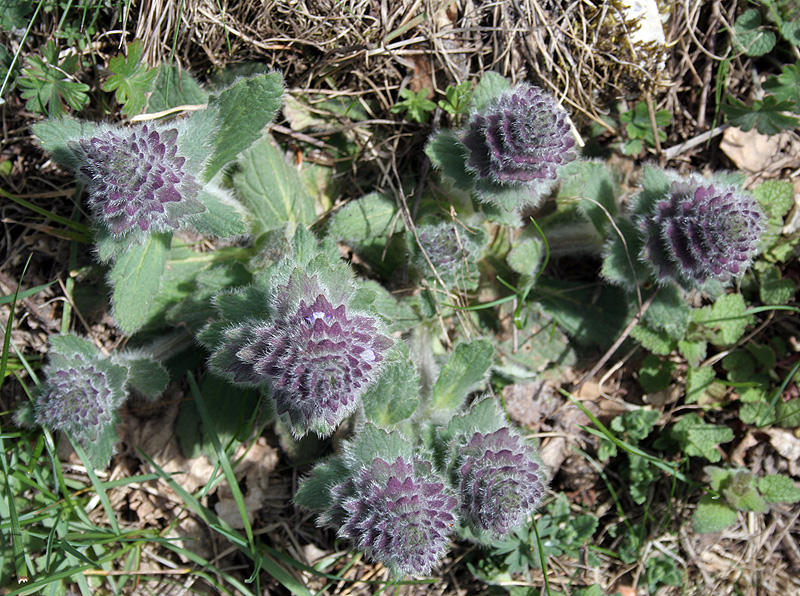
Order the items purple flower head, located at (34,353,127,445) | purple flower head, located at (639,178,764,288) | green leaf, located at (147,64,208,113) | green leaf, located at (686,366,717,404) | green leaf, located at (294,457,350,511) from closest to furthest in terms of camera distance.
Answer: green leaf, located at (294,457,350,511)
purple flower head, located at (639,178,764,288)
purple flower head, located at (34,353,127,445)
green leaf, located at (147,64,208,113)
green leaf, located at (686,366,717,404)

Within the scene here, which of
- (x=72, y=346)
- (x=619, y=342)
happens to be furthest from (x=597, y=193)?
(x=72, y=346)

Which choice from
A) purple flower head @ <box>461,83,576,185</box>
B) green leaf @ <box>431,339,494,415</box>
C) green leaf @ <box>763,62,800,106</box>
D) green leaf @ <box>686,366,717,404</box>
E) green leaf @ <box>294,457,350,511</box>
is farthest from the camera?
green leaf @ <box>686,366,717,404</box>

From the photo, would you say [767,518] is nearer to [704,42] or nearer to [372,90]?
[704,42]

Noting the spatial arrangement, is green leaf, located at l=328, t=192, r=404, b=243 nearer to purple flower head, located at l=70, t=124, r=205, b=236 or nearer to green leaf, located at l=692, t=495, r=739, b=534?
purple flower head, located at l=70, t=124, r=205, b=236

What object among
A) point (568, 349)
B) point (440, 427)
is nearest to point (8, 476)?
point (440, 427)

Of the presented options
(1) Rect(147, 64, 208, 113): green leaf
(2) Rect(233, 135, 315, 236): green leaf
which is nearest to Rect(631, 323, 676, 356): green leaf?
(2) Rect(233, 135, 315, 236): green leaf

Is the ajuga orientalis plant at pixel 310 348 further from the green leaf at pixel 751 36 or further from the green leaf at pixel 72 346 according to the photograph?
the green leaf at pixel 751 36

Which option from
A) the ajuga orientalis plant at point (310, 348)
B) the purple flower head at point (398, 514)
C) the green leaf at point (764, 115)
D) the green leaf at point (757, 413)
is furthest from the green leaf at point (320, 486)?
the green leaf at point (764, 115)

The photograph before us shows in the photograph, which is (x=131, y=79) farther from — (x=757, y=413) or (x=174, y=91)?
(x=757, y=413)
